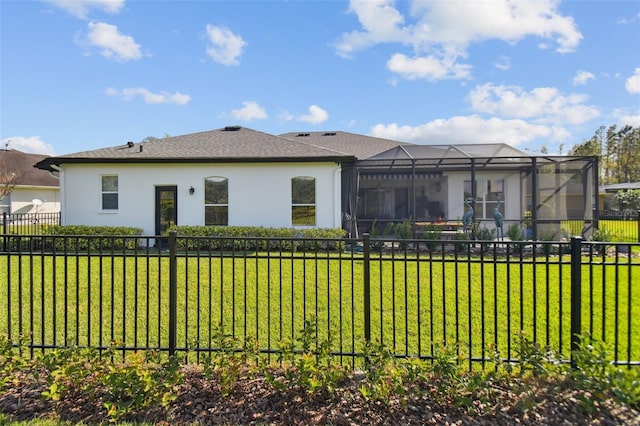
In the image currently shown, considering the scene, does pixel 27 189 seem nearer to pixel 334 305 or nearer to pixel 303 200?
pixel 303 200

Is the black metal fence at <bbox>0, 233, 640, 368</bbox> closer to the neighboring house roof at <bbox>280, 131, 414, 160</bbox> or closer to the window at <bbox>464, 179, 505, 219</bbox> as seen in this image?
the window at <bbox>464, 179, 505, 219</bbox>

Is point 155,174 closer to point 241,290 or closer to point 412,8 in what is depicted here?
point 241,290

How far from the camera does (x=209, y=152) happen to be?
1433 cm

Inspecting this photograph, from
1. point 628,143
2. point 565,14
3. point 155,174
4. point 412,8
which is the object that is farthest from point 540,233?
point 628,143

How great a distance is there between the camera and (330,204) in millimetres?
13562

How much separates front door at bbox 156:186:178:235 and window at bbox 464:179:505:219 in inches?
560

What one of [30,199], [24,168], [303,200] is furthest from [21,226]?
[24,168]

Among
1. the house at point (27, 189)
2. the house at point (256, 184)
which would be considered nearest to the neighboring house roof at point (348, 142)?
the house at point (256, 184)

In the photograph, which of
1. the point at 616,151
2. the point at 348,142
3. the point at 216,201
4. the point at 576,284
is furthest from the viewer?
the point at 616,151

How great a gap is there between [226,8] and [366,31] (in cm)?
518

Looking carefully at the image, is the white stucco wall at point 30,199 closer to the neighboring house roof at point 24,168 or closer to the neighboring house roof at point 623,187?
the neighboring house roof at point 24,168

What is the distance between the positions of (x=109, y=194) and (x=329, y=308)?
13464 mm

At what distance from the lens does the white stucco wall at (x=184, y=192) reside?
1381 centimetres

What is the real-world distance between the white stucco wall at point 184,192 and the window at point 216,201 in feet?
0.64
